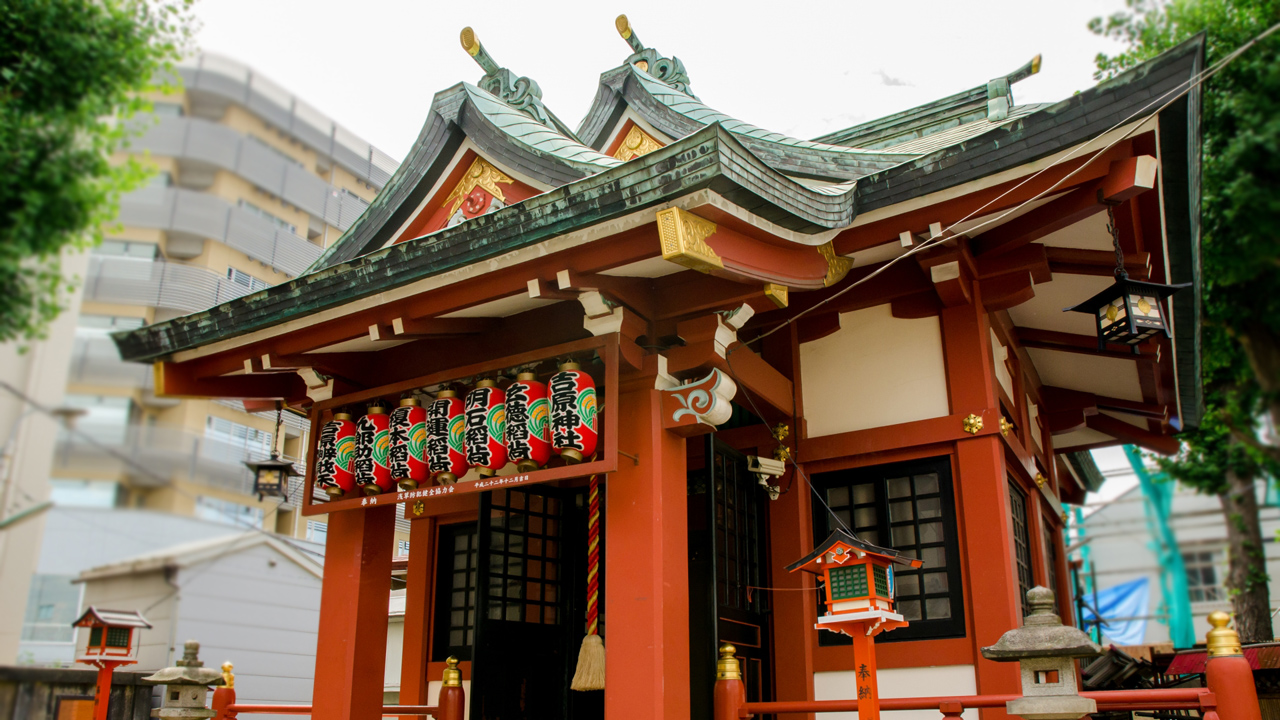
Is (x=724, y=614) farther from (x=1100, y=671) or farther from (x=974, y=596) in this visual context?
(x=1100, y=671)

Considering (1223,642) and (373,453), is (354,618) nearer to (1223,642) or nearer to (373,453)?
(373,453)

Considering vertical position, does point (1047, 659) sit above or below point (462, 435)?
below

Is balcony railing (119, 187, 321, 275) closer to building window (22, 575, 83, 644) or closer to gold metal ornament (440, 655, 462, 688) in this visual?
building window (22, 575, 83, 644)

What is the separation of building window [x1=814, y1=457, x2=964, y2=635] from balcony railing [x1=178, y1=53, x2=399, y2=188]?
195 inches

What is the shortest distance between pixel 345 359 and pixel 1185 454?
6.83 metres

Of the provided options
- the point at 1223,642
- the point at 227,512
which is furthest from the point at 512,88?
the point at 1223,642

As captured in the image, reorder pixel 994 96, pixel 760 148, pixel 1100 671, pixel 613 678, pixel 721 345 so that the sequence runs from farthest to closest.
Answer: pixel 1100 671 → pixel 994 96 → pixel 760 148 → pixel 721 345 → pixel 613 678

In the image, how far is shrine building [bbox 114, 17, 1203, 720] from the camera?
5.95 metres

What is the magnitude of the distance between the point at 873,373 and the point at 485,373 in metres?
3.46

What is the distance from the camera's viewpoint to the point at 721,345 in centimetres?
671

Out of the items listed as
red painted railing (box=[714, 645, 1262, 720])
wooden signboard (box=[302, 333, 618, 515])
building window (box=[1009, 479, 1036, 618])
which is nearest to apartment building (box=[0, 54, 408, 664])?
wooden signboard (box=[302, 333, 618, 515])

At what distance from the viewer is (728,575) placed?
23.8ft

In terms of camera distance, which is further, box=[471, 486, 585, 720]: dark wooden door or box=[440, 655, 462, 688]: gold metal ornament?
box=[440, 655, 462, 688]: gold metal ornament

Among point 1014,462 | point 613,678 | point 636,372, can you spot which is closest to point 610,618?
point 613,678
